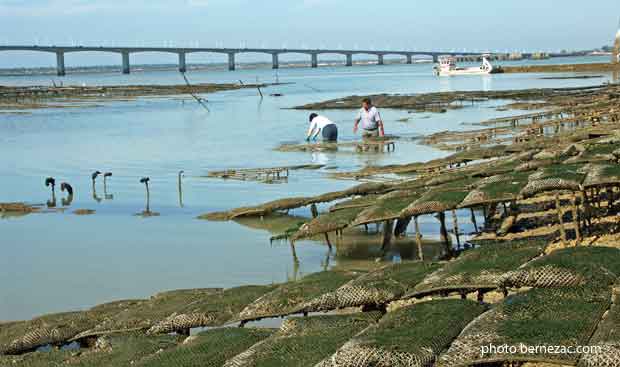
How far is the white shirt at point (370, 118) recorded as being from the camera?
75.0ft

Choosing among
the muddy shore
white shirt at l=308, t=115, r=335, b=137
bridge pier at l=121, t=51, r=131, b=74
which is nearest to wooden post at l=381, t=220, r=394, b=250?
white shirt at l=308, t=115, r=335, b=137

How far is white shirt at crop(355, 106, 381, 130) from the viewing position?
900 inches

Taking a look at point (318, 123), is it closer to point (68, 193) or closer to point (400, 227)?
point (68, 193)

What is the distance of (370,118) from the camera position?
2312cm

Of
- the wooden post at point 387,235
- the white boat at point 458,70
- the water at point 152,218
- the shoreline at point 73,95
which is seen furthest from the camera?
the white boat at point 458,70

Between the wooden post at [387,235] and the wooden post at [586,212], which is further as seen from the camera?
the wooden post at [387,235]

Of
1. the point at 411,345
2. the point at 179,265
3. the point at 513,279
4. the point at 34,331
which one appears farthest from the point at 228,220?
the point at 411,345

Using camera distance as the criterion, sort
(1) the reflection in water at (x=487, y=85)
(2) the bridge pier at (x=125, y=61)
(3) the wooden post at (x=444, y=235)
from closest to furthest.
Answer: (3) the wooden post at (x=444, y=235)
(1) the reflection in water at (x=487, y=85)
(2) the bridge pier at (x=125, y=61)

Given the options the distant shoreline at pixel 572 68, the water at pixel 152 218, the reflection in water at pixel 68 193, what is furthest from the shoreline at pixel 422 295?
the distant shoreline at pixel 572 68

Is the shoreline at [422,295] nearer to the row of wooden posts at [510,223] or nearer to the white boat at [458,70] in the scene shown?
the row of wooden posts at [510,223]

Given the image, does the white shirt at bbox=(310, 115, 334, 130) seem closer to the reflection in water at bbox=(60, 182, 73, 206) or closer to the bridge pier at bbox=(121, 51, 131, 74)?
the reflection in water at bbox=(60, 182, 73, 206)

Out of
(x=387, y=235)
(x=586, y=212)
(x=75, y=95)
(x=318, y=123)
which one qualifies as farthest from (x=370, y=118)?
(x=75, y=95)

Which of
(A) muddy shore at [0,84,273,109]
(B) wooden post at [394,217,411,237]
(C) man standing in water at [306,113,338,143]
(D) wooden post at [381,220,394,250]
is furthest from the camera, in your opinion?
(A) muddy shore at [0,84,273,109]

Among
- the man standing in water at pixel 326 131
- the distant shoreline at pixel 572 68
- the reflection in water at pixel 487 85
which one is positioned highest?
the distant shoreline at pixel 572 68
